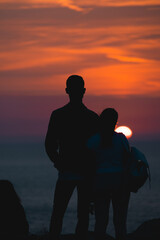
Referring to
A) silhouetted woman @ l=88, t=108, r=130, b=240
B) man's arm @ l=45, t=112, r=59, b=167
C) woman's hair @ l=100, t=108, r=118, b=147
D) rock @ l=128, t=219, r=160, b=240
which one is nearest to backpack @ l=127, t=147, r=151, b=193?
silhouetted woman @ l=88, t=108, r=130, b=240

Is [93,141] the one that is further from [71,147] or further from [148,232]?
[148,232]

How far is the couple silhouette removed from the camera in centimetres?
657

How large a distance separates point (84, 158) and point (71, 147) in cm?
21

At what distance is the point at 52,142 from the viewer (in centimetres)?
657

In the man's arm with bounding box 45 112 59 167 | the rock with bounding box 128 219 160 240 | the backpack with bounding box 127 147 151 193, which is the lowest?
the rock with bounding box 128 219 160 240

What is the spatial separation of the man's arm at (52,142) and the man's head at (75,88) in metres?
0.37

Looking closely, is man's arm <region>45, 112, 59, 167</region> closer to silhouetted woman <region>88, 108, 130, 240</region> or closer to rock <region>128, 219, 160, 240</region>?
silhouetted woman <region>88, 108, 130, 240</region>

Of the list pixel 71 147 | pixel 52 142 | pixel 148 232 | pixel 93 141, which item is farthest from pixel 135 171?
pixel 148 232

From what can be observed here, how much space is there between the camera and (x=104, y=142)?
6707mm

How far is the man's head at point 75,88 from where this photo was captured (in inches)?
264

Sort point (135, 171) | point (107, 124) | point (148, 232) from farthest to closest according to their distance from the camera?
point (148, 232) → point (135, 171) → point (107, 124)

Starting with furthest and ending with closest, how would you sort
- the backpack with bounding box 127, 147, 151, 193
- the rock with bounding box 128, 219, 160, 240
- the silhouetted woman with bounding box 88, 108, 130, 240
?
the rock with bounding box 128, 219, 160, 240 → the backpack with bounding box 127, 147, 151, 193 → the silhouetted woman with bounding box 88, 108, 130, 240

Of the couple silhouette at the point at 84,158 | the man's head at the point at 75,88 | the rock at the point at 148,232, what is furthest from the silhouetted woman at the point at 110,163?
the rock at the point at 148,232

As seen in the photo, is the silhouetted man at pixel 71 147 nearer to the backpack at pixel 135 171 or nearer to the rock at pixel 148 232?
the backpack at pixel 135 171
